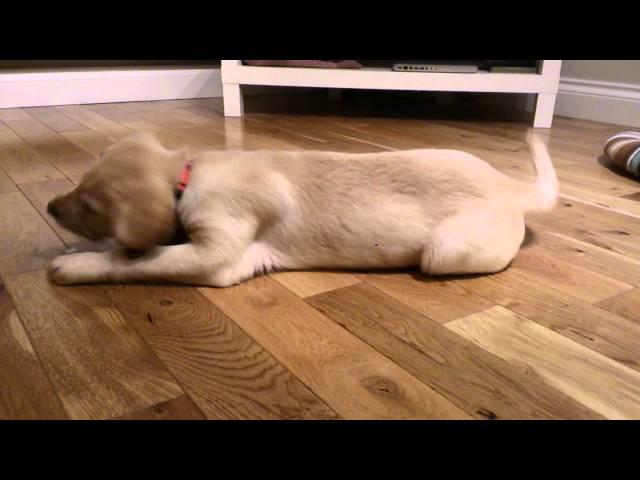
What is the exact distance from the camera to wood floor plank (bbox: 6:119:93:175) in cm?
216

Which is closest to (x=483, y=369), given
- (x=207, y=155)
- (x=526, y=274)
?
(x=526, y=274)

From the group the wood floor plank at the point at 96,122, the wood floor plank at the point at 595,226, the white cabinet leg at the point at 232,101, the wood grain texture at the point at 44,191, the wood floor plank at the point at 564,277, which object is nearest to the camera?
the wood floor plank at the point at 564,277

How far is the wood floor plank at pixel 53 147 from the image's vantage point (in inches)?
85.0

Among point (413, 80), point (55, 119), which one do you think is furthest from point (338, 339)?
point (55, 119)

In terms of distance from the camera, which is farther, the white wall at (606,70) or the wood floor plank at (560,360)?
the white wall at (606,70)

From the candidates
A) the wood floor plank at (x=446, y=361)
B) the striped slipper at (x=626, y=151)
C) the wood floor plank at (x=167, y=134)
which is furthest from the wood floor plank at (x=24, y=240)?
the striped slipper at (x=626, y=151)

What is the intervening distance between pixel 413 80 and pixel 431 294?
7.04 feet

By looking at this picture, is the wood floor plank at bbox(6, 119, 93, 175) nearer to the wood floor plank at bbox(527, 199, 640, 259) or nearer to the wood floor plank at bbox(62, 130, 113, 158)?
the wood floor plank at bbox(62, 130, 113, 158)

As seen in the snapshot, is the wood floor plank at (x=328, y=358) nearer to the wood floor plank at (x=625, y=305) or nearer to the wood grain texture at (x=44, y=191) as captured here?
the wood floor plank at (x=625, y=305)

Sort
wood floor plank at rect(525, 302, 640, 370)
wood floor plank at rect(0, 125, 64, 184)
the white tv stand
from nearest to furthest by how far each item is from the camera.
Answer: wood floor plank at rect(525, 302, 640, 370)
wood floor plank at rect(0, 125, 64, 184)
the white tv stand

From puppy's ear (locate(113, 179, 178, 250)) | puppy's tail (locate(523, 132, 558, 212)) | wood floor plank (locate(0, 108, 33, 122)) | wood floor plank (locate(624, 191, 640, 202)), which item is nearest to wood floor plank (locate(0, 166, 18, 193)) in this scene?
puppy's ear (locate(113, 179, 178, 250))

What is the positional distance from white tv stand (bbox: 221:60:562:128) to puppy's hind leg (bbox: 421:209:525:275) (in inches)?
77.6

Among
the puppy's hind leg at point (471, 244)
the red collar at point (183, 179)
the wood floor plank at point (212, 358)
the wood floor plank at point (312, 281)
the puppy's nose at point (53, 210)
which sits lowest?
the wood floor plank at point (212, 358)

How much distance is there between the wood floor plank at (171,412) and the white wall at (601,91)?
3.26 metres
